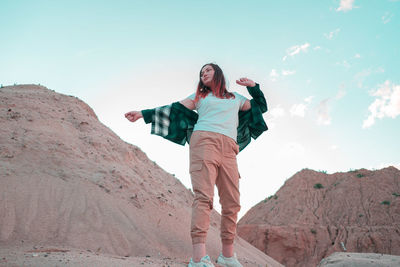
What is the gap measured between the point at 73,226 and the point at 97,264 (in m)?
1.33

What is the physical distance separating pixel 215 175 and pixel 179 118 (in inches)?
34.2

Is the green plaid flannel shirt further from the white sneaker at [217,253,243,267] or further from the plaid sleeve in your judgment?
the white sneaker at [217,253,243,267]

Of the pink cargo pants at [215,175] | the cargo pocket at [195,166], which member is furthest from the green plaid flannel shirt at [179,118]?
the cargo pocket at [195,166]

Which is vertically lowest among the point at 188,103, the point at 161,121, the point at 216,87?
the point at 161,121

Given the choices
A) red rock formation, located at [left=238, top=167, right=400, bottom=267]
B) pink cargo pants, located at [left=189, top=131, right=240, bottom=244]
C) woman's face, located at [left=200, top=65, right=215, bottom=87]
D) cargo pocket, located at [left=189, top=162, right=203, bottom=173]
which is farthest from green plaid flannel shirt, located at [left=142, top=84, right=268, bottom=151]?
red rock formation, located at [left=238, top=167, right=400, bottom=267]

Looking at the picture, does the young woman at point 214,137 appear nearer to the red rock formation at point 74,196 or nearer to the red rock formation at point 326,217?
the red rock formation at point 74,196

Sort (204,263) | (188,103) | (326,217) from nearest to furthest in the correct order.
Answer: (204,263) < (188,103) < (326,217)

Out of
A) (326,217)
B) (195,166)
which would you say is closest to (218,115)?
(195,166)

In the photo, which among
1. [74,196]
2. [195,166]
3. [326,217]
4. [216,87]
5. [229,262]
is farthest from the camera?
[326,217]

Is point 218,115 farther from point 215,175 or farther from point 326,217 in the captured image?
point 326,217

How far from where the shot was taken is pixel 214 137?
3.05 meters

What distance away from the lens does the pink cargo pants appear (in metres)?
2.82

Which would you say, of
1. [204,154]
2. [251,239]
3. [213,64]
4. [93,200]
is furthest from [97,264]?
[251,239]

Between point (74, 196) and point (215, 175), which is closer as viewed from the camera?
point (215, 175)
